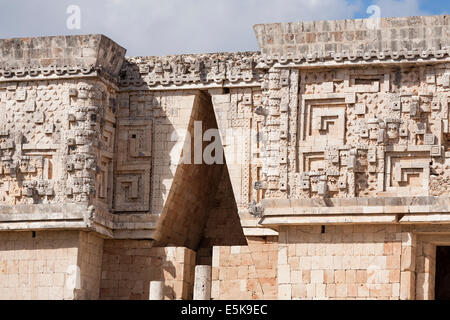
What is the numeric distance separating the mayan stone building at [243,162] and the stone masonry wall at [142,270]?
0.03 meters

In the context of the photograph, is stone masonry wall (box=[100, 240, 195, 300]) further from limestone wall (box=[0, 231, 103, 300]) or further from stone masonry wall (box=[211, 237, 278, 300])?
stone masonry wall (box=[211, 237, 278, 300])

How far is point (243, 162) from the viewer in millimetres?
28828

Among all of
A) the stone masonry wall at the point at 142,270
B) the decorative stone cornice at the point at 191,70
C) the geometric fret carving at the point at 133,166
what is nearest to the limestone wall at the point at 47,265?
the stone masonry wall at the point at 142,270

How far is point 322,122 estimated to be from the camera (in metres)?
27.9

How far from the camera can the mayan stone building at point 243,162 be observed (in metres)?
27.2

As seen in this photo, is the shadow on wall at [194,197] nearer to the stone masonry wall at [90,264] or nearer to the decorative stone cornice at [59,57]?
the stone masonry wall at [90,264]

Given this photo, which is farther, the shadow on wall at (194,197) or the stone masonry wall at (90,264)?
the shadow on wall at (194,197)

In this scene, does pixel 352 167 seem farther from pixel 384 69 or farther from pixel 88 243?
pixel 88 243

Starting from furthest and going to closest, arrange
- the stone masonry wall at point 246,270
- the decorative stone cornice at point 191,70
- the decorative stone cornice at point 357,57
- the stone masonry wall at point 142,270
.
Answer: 1. the decorative stone cornice at point 191,70
2. the stone masonry wall at point 142,270
3. the stone masonry wall at point 246,270
4. the decorative stone cornice at point 357,57

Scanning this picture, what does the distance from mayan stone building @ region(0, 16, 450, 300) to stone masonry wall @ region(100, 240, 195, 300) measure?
0.09 ft

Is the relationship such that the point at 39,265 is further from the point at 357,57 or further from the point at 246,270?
the point at 357,57

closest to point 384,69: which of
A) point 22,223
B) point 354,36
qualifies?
point 354,36

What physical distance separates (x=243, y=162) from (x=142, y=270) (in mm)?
2639

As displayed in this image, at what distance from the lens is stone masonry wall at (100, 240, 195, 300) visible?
94.5ft
